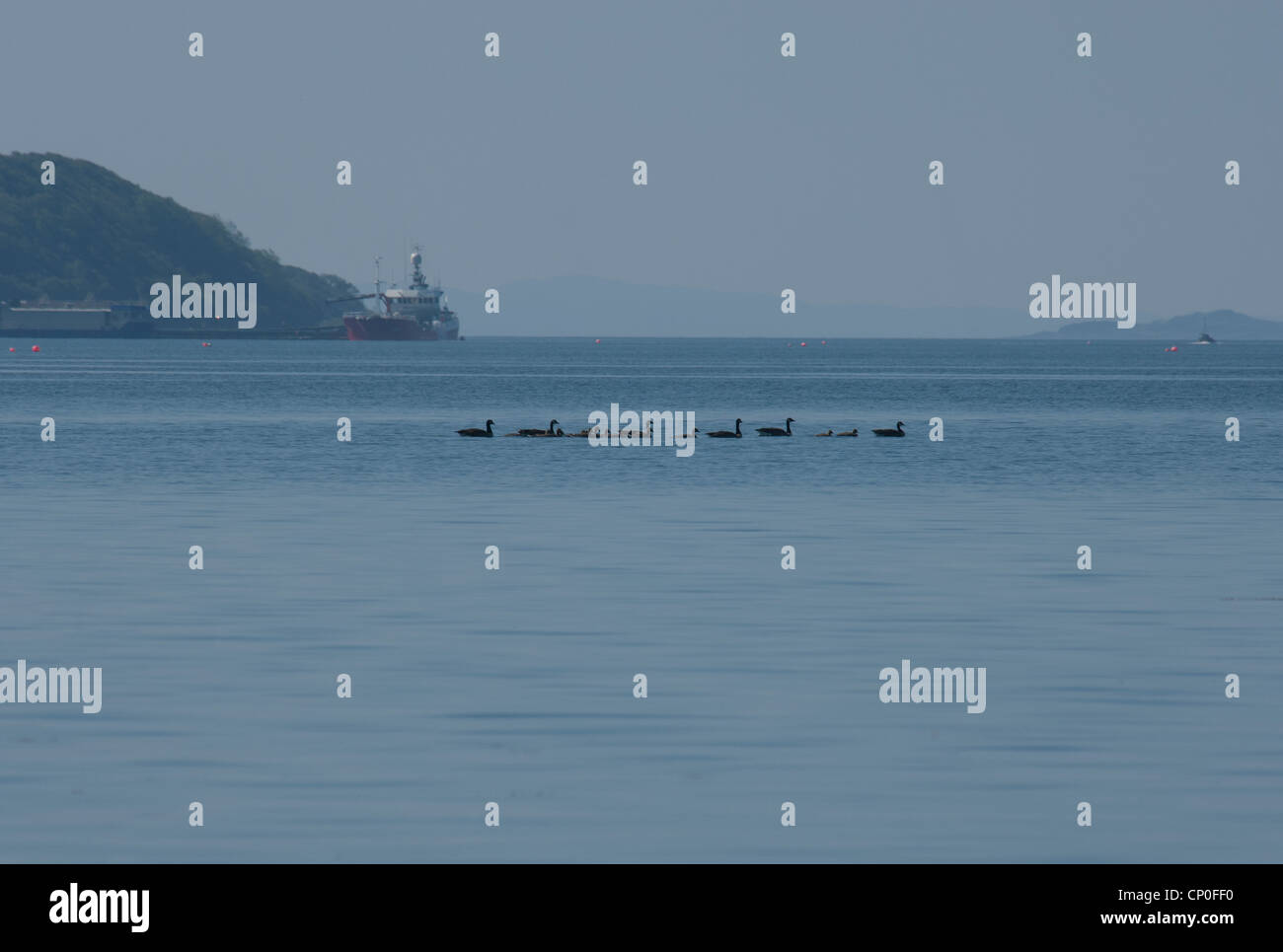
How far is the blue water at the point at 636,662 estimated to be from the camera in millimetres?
14062

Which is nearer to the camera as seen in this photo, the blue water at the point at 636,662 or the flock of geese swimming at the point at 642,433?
the blue water at the point at 636,662

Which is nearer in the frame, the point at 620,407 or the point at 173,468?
the point at 173,468

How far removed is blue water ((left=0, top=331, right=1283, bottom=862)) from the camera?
14062 millimetres

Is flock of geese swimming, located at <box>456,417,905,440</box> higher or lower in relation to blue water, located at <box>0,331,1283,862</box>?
higher

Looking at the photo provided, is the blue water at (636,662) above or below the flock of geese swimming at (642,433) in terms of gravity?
below

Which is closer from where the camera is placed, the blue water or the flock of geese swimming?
the blue water

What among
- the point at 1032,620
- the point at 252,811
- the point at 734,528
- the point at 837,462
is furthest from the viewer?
the point at 837,462

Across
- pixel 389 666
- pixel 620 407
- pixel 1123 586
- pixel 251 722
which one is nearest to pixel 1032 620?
pixel 1123 586

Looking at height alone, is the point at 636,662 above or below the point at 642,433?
below

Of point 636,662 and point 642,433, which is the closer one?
point 636,662

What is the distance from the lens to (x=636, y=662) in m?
20.7

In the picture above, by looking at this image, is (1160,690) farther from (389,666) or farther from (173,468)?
(173,468)
